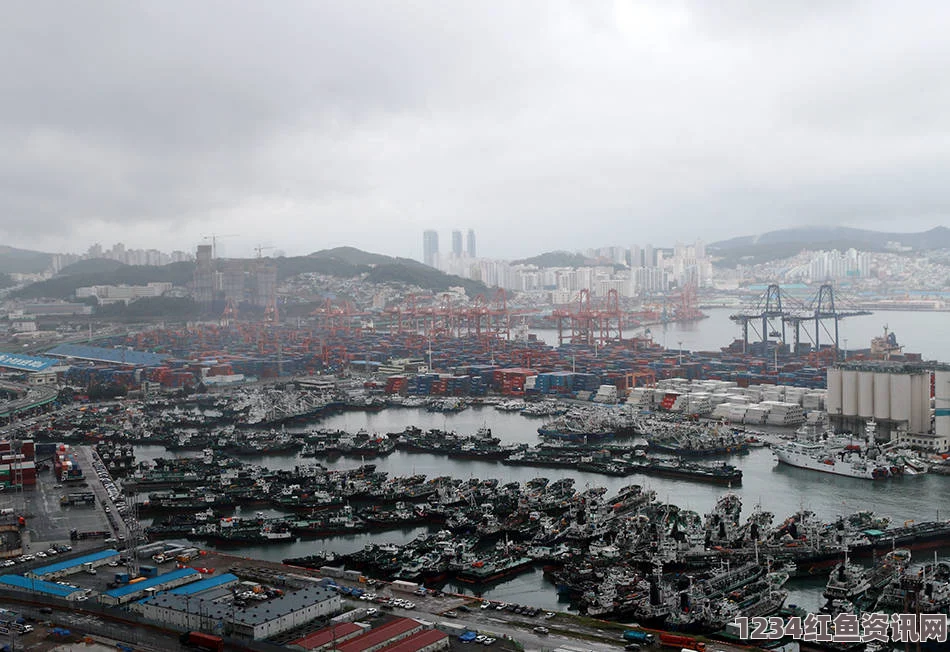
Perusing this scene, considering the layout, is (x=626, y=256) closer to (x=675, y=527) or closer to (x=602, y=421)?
(x=602, y=421)

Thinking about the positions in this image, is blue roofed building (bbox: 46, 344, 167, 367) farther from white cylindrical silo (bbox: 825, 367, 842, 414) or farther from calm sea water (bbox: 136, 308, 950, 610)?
white cylindrical silo (bbox: 825, 367, 842, 414)

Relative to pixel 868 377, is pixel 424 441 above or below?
below

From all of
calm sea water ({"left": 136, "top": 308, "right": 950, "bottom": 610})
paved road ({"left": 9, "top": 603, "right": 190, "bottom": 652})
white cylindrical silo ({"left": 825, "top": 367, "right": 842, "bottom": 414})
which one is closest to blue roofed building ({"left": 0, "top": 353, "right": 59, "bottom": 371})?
calm sea water ({"left": 136, "top": 308, "right": 950, "bottom": 610})

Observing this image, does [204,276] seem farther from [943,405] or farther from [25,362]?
[943,405]

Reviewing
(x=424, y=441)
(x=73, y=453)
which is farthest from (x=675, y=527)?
(x=73, y=453)

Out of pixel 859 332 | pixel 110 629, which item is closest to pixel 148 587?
pixel 110 629

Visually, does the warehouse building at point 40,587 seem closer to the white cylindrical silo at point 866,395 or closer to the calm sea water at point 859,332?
the white cylindrical silo at point 866,395

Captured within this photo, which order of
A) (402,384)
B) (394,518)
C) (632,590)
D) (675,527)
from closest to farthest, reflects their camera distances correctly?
(632,590) → (675,527) → (394,518) → (402,384)

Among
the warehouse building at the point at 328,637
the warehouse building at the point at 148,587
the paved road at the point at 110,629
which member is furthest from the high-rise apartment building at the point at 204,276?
the warehouse building at the point at 328,637
